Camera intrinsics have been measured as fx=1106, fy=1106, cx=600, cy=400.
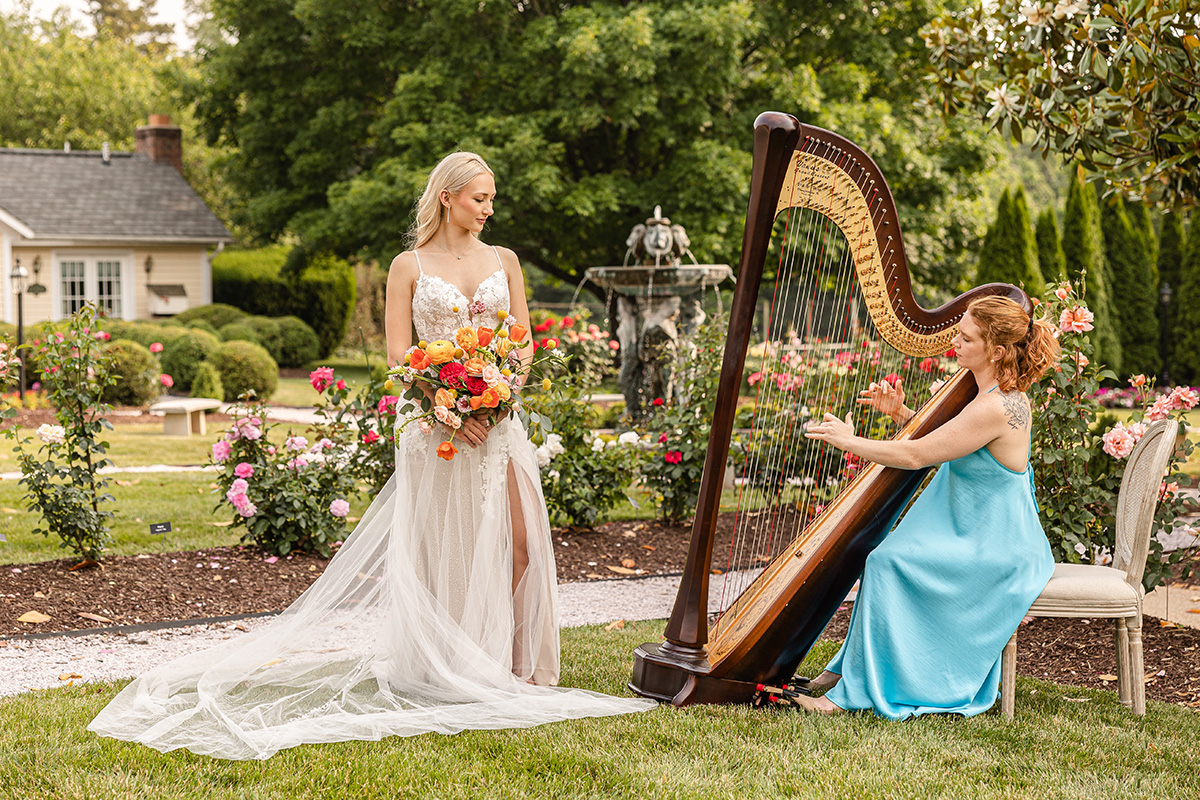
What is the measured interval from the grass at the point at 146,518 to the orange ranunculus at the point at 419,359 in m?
2.68

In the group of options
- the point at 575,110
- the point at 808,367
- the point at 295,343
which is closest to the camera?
the point at 808,367

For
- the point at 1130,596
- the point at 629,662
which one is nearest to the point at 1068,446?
the point at 1130,596

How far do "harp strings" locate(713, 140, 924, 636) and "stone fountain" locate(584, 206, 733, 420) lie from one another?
2.42 m

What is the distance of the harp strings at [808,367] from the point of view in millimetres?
3633

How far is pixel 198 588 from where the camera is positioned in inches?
214

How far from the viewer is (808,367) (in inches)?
253

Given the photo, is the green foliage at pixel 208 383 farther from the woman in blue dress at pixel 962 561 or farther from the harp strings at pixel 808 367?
the woman in blue dress at pixel 962 561

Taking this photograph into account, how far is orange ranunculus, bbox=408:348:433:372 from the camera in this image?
148 inches

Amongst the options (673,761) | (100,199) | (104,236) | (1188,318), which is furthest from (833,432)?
(100,199)

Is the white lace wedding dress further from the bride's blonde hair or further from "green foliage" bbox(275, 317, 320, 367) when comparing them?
"green foliage" bbox(275, 317, 320, 367)

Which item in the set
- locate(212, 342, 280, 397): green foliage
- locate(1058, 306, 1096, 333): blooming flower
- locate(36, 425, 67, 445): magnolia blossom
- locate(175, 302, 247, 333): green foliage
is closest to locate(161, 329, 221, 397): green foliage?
locate(212, 342, 280, 397): green foliage

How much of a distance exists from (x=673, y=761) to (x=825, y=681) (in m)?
1.01

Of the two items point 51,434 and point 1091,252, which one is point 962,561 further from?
point 1091,252

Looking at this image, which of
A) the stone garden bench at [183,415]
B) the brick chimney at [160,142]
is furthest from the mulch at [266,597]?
the brick chimney at [160,142]
